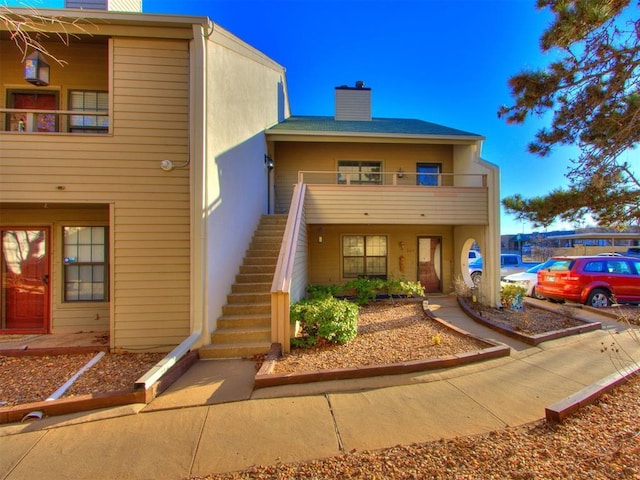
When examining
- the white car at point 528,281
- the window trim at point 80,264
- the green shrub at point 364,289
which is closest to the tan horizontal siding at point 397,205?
the green shrub at point 364,289

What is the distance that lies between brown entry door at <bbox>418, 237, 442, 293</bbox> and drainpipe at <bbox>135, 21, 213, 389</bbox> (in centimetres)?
827

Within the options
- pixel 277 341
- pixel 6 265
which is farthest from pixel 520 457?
pixel 6 265

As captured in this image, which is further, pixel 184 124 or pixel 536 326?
pixel 536 326

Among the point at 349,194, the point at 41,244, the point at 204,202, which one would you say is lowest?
the point at 41,244

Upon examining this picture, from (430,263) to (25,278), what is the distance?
11193 millimetres

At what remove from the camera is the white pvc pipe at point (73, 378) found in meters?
3.57

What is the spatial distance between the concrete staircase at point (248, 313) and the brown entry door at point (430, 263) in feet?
19.9

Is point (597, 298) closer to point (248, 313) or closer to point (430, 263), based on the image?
point (430, 263)

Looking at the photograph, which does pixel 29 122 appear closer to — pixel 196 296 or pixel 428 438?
pixel 196 296

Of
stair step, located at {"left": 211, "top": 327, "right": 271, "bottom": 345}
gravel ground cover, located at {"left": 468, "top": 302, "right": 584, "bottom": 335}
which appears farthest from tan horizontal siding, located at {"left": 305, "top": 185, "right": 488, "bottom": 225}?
stair step, located at {"left": 211, "top": 327, "right": 271, "bottom": 345}

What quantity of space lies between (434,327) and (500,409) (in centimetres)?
298

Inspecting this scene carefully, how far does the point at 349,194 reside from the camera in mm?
8672

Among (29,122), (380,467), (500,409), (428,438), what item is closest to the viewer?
(380,467)

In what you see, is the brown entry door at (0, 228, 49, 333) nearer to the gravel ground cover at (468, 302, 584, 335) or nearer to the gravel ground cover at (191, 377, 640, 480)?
the gravel ground cover at (191, 377, 640, 480)
